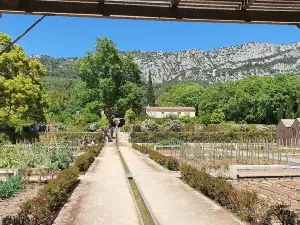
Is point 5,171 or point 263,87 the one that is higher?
point 263,87

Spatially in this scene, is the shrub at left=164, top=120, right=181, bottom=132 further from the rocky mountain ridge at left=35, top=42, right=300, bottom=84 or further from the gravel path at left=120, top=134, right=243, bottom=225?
the rocky mountain ridge at left=35, top=42, right=300, bottom=84

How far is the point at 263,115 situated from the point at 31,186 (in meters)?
63.3

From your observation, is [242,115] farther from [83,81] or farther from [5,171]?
[5,171]

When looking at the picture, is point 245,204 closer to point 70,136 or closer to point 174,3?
point 174,3

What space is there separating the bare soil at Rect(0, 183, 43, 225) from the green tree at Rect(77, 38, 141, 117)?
158ft

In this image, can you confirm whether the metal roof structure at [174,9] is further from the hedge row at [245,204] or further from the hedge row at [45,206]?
the hedge row at [45,206]

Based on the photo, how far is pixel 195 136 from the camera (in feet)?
150

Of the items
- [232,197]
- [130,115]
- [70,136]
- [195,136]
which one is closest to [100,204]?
[232,197]

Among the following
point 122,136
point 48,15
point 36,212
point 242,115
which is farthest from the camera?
point 242,115

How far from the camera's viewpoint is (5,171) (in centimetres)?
1420

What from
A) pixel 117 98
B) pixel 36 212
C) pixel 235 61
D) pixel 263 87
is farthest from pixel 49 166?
pixel 235 61

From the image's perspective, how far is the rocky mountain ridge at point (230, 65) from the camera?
176475mm

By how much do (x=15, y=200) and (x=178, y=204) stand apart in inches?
182

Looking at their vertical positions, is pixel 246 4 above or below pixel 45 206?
above
